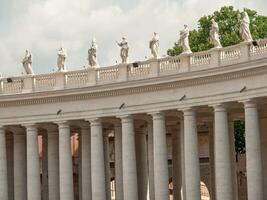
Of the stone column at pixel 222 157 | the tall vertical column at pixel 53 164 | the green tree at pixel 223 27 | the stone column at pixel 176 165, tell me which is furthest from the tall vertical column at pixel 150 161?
the green tree at pixel 223 27

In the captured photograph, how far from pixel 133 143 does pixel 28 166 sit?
15983 millimetres

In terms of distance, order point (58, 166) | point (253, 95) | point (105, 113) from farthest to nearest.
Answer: point (58, 166), point (105, 113), point (253, 95)

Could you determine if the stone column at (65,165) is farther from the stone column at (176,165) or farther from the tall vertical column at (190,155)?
the tall vertical column at (190,155)

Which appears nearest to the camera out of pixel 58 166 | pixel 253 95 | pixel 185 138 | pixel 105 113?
pixel 253 95

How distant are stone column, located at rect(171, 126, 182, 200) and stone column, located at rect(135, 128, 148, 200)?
4112mm

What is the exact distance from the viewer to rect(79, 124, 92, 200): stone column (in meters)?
116

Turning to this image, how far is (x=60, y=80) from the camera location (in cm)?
11688

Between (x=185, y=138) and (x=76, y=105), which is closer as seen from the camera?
(x=185, y=138)

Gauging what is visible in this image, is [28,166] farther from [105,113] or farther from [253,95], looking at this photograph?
[253,95]

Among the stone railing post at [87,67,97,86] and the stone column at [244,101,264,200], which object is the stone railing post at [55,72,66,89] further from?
the stone column at [244,101,264,200]

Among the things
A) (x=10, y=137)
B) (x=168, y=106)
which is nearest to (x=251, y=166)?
(x=168, y=106)

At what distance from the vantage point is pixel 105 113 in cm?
11081

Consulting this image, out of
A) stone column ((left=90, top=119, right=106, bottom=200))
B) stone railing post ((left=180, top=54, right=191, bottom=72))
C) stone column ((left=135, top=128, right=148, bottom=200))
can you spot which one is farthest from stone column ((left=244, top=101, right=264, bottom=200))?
stone column ((left=135, top=128, right=148, bottom=200))

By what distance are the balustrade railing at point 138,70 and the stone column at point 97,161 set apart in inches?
241
